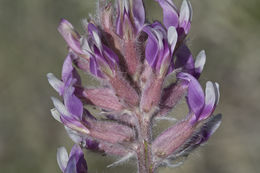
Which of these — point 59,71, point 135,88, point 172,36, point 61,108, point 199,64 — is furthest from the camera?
point 59,71

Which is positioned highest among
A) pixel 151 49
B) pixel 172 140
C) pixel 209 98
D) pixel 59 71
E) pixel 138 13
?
pixel 138 13

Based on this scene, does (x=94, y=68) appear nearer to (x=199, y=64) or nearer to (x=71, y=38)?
(x=71, y=38)

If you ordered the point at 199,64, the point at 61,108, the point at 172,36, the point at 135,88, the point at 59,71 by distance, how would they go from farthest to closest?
the point at 59,71, the point at 199,64, the point at 135,88, the point at 61,108, the point at 172,36

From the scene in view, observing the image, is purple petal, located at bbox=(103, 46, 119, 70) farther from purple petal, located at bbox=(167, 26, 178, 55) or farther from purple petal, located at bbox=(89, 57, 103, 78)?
purple petal, located at bbox=(167, 26, 178, 55)

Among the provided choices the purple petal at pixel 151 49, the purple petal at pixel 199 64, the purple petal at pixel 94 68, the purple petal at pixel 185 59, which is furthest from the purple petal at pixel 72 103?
the purple petal at pixel 199 64

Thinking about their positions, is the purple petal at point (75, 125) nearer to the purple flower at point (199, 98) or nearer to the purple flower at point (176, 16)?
the purple flower at point (199, 98)

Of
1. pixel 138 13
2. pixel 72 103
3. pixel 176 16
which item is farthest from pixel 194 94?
pixel 72 103

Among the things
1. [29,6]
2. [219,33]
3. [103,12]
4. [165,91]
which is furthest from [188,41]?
[29,6]

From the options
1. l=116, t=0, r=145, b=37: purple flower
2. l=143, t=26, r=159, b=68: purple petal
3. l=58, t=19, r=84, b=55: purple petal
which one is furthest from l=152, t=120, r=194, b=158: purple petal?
A: l=58, t=19, r=84, b=55: purple petal
